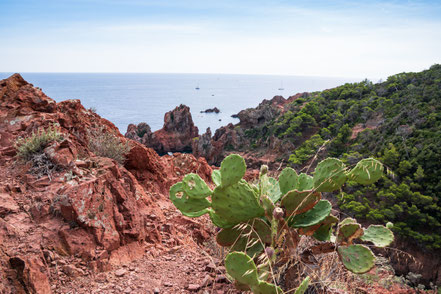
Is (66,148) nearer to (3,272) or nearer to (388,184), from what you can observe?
(3,272)

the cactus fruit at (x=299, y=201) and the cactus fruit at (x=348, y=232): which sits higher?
the cactus fruit at (x=299, y=201)

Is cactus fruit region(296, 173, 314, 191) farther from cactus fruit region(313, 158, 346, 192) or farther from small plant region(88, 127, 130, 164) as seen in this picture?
small plant region(88, 127, 130, 164)

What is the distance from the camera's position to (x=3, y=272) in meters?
2.52

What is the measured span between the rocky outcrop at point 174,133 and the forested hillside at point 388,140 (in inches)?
399

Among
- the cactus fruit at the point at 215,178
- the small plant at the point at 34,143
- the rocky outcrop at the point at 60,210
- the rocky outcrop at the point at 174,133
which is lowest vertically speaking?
the rocky outcrop at the point at 174,133

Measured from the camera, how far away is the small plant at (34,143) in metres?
3.99

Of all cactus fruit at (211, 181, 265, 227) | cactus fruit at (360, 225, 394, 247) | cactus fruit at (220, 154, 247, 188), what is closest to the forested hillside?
cactus fruit at (360, 225, 394, 247)

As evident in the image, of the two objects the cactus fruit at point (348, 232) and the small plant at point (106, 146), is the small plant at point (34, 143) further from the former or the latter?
the cactus fruit at point (348, 232)

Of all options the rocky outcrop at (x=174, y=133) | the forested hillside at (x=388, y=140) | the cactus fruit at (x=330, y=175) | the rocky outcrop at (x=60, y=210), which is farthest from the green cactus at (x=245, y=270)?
the rocky outcrop at (x=174, y=133)

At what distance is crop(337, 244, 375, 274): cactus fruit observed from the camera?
2309mm

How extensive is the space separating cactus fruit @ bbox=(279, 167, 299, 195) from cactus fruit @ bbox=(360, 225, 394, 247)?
80cm

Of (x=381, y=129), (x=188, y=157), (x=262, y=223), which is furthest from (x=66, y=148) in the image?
(x=381, y=129)

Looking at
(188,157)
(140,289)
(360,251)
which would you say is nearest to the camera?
(360,251)

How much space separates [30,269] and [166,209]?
2947 millimetres
